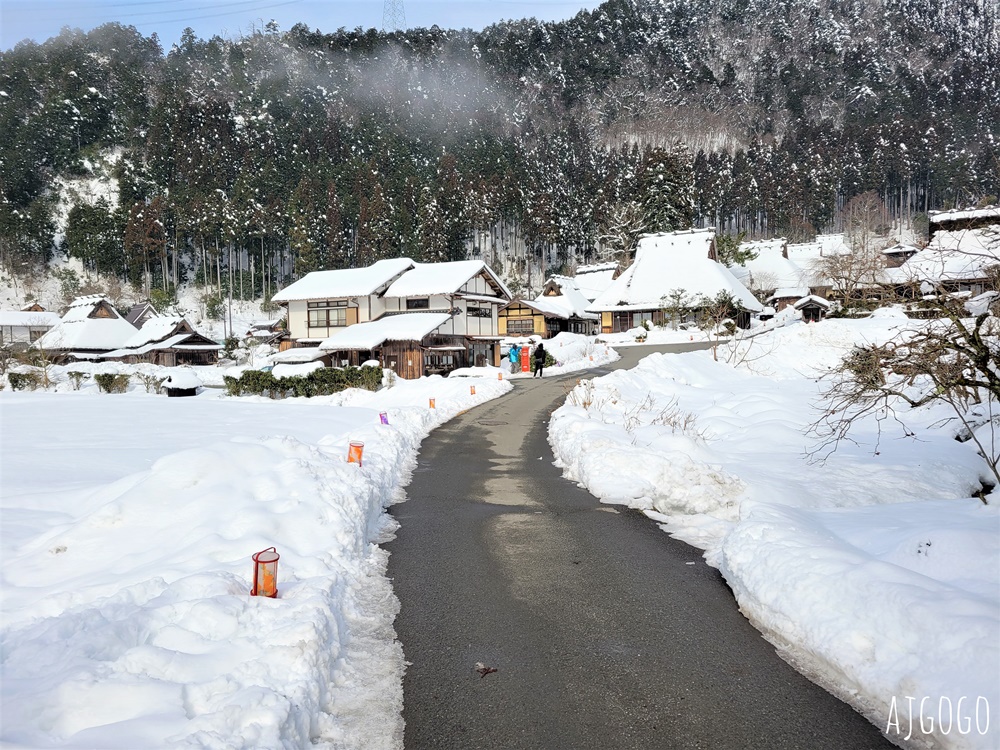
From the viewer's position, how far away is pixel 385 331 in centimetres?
3631

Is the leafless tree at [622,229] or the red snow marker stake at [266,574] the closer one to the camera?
the red snow marker stake at [266,574]

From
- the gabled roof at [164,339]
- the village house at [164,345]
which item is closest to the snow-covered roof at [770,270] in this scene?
the gabled roof at [164,339]

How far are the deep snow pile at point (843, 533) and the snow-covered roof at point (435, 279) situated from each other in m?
22.9

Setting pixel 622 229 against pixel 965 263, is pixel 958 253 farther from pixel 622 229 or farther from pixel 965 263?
pixel 622 229

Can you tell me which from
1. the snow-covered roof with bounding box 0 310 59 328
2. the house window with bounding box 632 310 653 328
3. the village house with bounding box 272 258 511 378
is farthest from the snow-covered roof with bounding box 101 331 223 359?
the house window with bounding box 632 310 653 328

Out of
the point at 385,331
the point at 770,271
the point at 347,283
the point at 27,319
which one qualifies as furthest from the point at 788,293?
the point at 27,319

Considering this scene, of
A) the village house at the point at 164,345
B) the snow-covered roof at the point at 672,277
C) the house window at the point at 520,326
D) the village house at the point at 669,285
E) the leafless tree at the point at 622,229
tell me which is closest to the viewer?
the village house at the point at 669,285

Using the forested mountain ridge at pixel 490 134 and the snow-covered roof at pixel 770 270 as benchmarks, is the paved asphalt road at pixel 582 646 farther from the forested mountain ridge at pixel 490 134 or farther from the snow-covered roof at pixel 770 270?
the snow-covered roof at pixel 770 270

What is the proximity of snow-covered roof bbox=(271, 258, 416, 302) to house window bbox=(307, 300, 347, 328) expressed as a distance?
812mm

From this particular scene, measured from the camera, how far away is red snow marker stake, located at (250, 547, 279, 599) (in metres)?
5.14

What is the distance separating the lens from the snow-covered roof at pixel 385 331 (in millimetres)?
35062

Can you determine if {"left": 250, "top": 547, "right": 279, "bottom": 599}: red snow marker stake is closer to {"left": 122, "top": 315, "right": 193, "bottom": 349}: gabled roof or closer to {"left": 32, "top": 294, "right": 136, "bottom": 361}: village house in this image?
{"left": 122, "top": 315, "right": 193, "bottom": 349}: gabled roof

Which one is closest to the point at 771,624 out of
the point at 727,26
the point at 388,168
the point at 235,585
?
the point at 235,585

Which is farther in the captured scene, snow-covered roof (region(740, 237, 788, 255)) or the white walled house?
snow-covered roof (region(740, 237, 788, 255))
